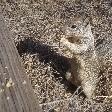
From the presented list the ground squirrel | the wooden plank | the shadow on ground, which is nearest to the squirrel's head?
the ground squirrel

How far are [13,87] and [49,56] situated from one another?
1939mm

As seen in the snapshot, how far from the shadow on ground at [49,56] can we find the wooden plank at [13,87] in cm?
154

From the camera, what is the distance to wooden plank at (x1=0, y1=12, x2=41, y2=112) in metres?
1.51

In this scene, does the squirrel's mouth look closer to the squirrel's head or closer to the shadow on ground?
the squirrel's head

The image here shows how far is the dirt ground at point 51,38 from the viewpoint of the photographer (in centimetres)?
307

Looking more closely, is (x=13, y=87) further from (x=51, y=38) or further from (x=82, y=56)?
(x=51, y=38)

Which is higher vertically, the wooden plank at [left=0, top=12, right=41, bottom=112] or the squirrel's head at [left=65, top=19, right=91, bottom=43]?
the squirrel's head at [left=65, top=19, right=91, bottom=43]

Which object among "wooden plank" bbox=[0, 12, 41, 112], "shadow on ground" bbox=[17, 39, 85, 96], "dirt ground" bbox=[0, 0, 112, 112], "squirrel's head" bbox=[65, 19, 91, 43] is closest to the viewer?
"wooden plank" bbox=[0, 12, 41, 112]

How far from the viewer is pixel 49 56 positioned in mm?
3520

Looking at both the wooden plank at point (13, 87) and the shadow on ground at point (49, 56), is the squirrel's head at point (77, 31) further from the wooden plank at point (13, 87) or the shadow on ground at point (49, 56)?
the wooden plank at point (13, 87)

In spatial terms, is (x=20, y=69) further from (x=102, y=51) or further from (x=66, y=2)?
(x=66, y=2)

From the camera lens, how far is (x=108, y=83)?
321 cm

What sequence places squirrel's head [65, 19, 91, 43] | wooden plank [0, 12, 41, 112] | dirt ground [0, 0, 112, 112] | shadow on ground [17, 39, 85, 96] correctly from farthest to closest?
1. shadow on ground [17, 39, 85, 96]
2. dirt ground [0, 0, 112, 112]
3. squirrel's head [65, 19, 91, 43]
4. wooden plank [0, 12, 41, 112]

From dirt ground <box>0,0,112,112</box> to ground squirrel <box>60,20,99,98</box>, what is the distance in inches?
3.4
